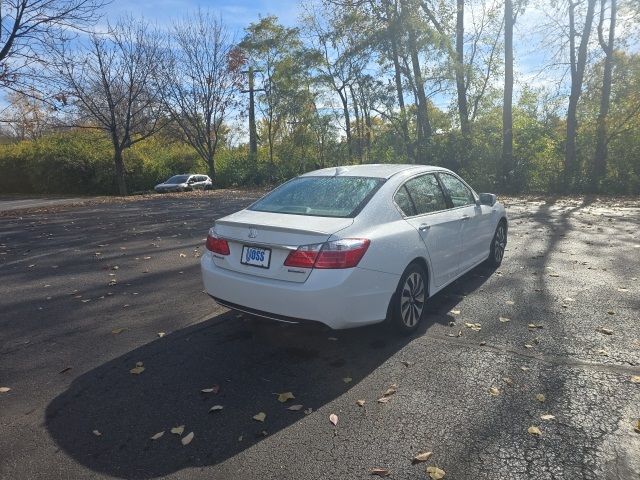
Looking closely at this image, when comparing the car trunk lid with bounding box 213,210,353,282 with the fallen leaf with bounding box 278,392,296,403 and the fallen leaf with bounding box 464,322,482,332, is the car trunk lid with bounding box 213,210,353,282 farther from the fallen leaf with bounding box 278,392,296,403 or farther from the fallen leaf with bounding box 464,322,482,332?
the fallen leaf with bounding box 464,322,482,332

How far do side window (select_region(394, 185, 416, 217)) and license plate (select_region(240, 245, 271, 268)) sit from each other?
137cm

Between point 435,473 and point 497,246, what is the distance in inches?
182

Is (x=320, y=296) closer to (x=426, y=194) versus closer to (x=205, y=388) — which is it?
(x=205, y=388)

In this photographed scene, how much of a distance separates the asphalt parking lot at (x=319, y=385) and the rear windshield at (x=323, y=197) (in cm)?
115

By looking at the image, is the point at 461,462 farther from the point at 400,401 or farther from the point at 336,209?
the point at 336,209

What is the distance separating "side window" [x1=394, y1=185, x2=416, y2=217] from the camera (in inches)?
167

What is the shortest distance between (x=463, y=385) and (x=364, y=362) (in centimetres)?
78

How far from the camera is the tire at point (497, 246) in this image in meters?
6.27

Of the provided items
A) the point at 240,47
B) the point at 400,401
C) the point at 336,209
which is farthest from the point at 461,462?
the point at 240,47

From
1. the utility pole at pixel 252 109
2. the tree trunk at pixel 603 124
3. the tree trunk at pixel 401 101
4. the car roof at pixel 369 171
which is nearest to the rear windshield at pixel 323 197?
the car roof at pixel 369 171

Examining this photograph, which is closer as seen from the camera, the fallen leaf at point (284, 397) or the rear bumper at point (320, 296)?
the fallen leaf at point (284, 397)

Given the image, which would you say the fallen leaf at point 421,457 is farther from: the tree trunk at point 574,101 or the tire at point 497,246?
the tree trunk at point 574,101

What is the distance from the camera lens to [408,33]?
71.6 ft

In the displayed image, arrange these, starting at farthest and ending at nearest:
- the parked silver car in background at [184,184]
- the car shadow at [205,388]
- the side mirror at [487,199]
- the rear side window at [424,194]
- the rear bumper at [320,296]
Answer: the parked silver car in background at [184,184] → the side mirror at [487,199] → the rear side window at [424,194] → the rear bumper at [320,296] → the car shadow at [205,388]
